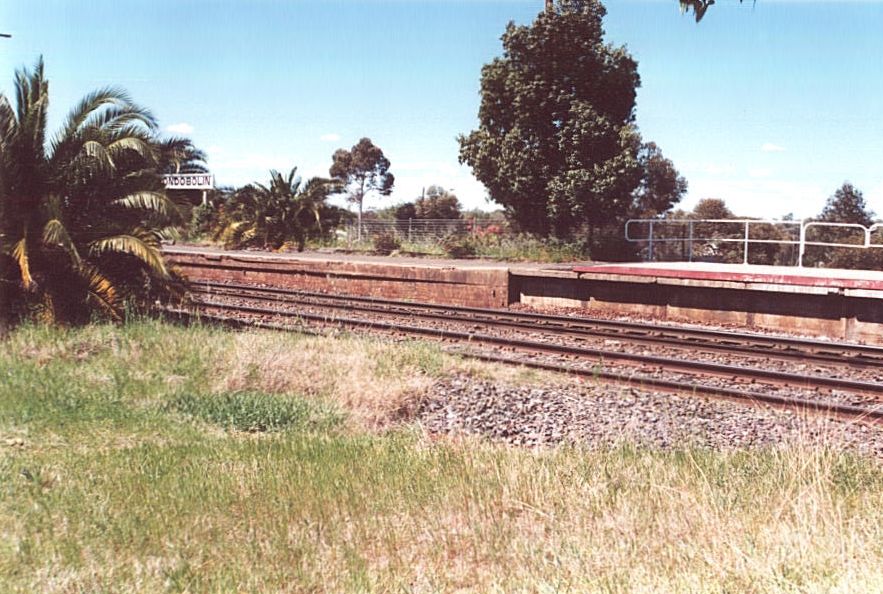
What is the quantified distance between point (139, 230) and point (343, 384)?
18.7 feet

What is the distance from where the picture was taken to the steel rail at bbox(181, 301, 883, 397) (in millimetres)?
9844

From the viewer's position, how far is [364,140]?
58906 mm

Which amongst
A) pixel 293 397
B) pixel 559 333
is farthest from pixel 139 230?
pixel 559 333

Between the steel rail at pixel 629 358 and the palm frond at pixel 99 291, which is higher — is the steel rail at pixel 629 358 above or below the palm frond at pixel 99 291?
below

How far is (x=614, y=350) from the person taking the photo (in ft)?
→ 40.6

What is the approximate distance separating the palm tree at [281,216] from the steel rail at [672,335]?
656 inches

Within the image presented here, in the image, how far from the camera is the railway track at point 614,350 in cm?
962

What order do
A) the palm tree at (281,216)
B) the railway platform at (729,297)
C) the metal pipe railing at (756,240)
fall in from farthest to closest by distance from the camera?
the palm tree at (281,216), the metal pipe railing at (756,240), the railway platform at (729,297)

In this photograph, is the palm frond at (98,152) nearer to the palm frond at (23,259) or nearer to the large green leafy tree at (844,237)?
the palm frond at (23,259)

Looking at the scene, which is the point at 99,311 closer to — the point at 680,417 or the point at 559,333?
the point at 559,333

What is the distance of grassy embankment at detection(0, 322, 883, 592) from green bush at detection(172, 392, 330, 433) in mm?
29

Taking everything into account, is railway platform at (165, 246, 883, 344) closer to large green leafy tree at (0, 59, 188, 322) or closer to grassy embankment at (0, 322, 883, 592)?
large green leafy tree at (0, 59, 188, 322)

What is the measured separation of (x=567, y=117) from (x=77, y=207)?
1724cm

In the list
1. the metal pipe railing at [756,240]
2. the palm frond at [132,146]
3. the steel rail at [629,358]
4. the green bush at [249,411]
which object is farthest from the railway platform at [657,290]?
the green bush at [249,411]
